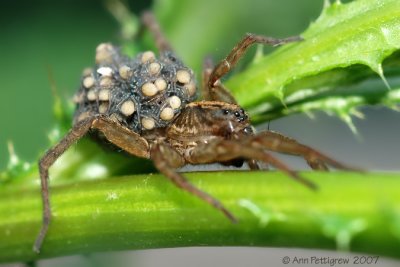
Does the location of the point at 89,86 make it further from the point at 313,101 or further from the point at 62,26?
the point at 62,26

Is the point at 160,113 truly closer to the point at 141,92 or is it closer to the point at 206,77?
the point at 141,92

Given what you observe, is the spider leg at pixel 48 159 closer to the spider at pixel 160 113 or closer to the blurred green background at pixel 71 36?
the spider at pixel 160 113

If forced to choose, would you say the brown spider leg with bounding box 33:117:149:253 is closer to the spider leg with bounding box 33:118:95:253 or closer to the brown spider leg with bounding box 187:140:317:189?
the spider leg with bounding box 33:118:95:253

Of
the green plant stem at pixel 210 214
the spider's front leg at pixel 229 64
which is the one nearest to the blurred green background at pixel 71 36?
the spider's front leg at pixel 229 64

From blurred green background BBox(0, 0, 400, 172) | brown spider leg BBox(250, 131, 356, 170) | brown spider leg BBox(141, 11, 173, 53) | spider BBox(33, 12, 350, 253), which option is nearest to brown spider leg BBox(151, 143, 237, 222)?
spider BBox(33, 12, 350, 253)

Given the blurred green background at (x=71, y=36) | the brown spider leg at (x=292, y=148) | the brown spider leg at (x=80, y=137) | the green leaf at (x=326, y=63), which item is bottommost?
the brown spider leg at (x=292, y=148)

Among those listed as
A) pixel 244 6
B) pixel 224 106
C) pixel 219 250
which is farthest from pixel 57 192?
pixel 219 250
